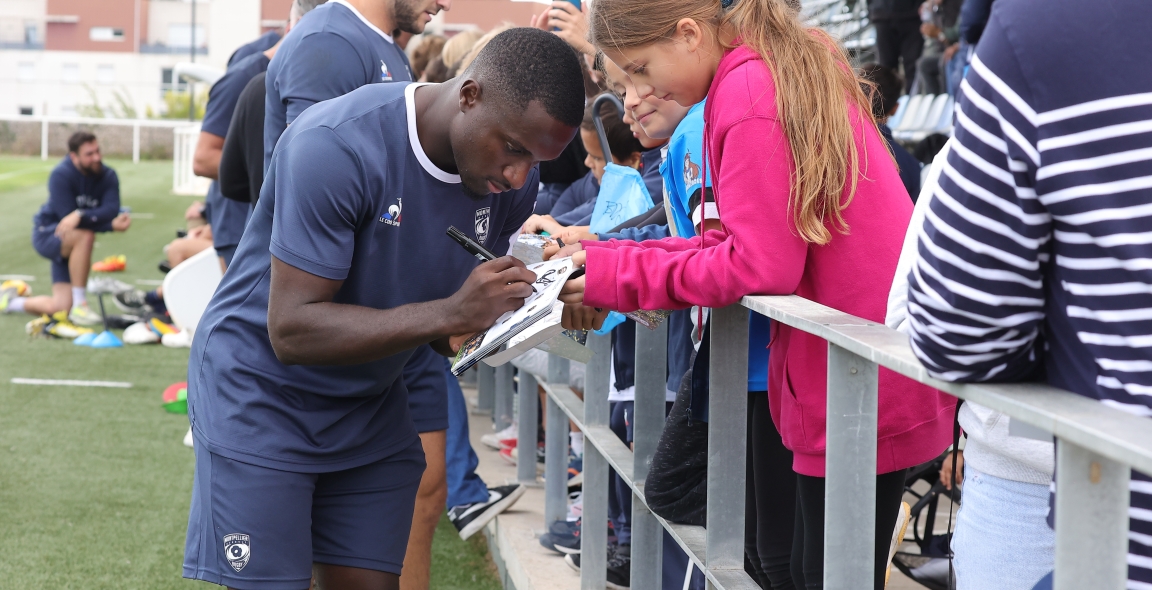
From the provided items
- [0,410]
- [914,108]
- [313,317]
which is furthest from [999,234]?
[914,108]

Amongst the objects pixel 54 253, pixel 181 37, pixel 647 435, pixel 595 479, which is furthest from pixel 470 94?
pixel 181 37

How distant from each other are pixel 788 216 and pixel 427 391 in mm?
1594

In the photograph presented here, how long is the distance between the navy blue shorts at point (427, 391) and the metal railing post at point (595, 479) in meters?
0.43

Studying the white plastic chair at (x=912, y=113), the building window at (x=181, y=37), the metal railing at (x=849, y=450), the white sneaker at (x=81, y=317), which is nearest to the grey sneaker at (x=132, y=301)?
the white sneaker at (x=81, y=317)

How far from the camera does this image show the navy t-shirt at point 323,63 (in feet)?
10.3

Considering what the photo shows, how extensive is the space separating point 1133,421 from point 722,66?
46.0 inches

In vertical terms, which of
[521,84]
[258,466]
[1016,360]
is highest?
[521,84]

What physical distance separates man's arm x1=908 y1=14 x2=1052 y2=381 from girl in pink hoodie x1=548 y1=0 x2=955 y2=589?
64 cm

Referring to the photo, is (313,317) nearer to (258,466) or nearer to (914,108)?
(258,466)

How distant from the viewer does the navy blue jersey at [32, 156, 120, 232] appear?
34.2 feet

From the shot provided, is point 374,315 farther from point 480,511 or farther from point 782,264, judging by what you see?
point 480,511

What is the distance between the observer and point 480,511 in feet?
14.1

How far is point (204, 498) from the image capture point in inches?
87.6

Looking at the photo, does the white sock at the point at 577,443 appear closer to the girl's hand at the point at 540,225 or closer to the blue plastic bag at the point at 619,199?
the girl's hand at the point at 540,225
